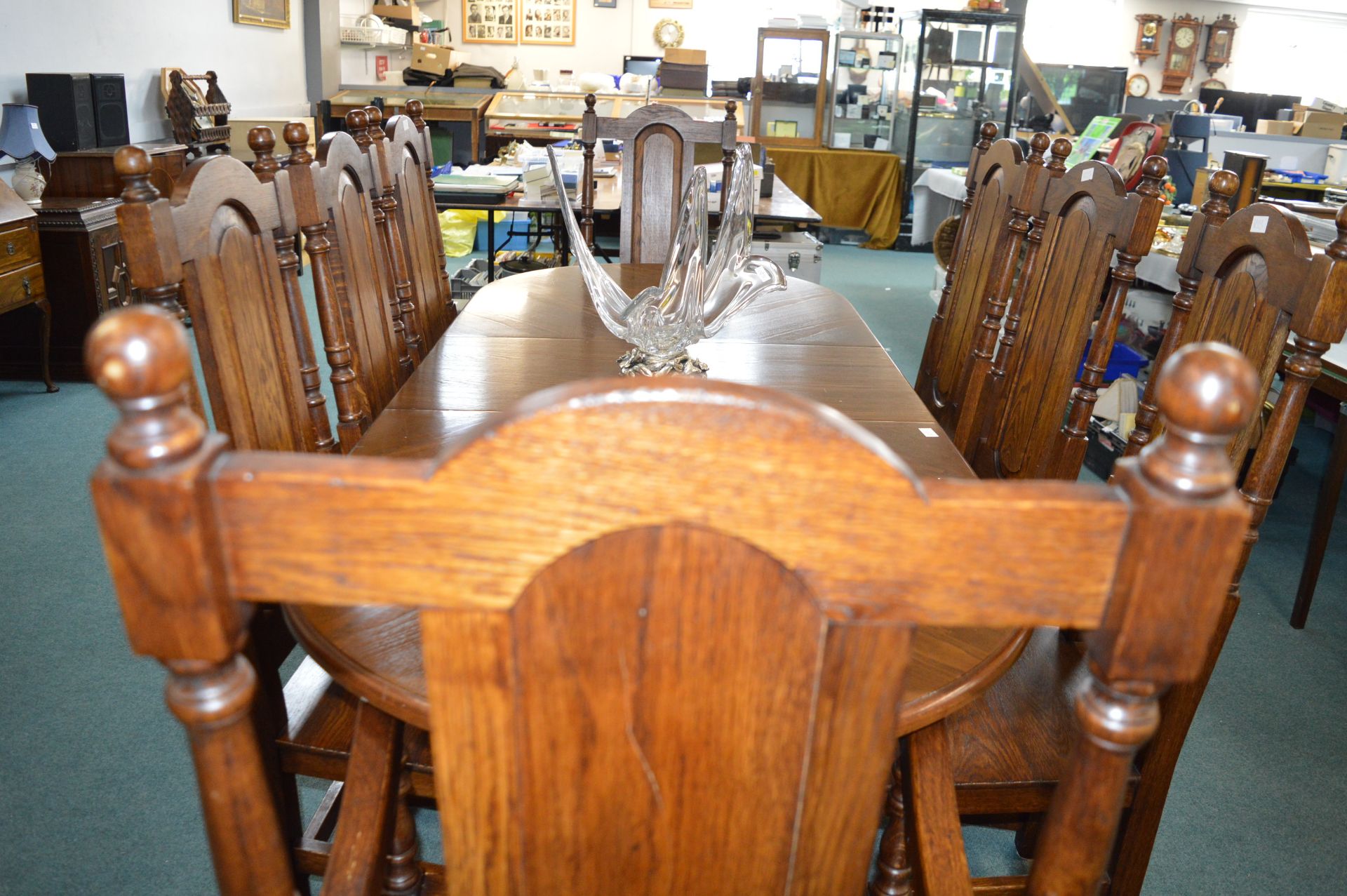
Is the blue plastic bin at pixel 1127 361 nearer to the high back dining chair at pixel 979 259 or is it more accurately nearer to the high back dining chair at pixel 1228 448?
the high back dining chair at pixel 979 259

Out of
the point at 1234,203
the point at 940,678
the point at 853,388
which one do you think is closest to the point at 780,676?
the point at 940,678

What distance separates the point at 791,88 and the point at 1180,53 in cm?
610

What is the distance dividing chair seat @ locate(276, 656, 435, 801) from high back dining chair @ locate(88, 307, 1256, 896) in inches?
21.1

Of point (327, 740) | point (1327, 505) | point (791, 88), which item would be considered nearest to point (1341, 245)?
point (327, 740)

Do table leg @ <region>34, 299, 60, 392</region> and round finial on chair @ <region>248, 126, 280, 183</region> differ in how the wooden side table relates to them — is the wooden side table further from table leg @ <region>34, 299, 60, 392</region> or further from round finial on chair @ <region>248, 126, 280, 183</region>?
round finial on chair @ <region>248, 126, 280, 183</region>

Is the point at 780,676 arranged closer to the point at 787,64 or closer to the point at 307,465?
the point at 307,465

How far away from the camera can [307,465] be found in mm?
406

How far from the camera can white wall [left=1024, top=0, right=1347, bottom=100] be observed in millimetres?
9938

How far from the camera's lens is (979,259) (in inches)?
75.9

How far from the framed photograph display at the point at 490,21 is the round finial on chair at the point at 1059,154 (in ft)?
25.6

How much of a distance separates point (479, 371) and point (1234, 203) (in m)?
2.63

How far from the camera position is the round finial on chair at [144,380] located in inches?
14.1

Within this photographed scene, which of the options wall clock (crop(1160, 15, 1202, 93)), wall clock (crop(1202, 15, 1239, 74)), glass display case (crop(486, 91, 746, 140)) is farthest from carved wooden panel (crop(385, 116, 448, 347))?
wall clock (crop(1202, 15, 1239, 74))

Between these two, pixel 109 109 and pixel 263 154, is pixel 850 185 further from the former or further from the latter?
pixel 263 154
